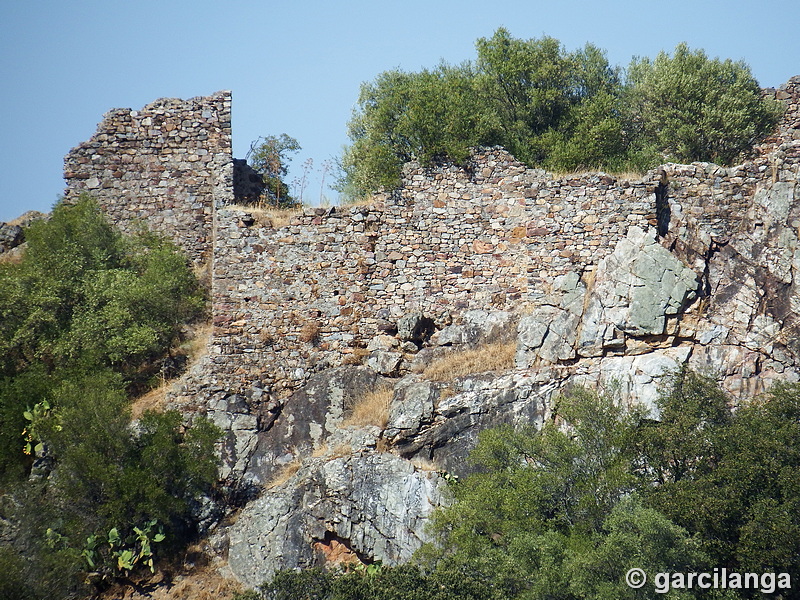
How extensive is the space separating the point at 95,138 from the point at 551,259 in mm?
12730

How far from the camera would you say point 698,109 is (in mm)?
30375

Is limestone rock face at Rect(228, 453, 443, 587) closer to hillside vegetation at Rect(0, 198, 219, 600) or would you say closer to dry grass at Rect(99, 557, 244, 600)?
dry grass at Rect(99, 557, 244, 600)

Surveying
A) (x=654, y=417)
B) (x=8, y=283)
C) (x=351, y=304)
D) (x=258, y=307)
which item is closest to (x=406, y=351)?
(x=351, y=304)

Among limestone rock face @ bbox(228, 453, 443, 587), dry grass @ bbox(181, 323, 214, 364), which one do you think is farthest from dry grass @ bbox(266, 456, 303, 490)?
dry grass @ bbox(181, 323, 214, 364)

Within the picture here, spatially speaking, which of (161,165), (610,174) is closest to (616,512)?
(610,174)

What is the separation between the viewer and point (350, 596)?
20750 millimetres

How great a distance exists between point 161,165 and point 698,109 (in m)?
14.1

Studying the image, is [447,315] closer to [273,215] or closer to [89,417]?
[273,215]

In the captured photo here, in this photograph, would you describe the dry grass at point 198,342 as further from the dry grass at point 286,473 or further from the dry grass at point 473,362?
the dry grass at point 473,362

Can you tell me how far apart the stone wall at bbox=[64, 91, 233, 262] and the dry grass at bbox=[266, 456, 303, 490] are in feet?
24.8

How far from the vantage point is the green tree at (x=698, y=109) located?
29.7 metres

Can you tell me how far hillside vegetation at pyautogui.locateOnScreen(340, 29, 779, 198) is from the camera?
29.0m

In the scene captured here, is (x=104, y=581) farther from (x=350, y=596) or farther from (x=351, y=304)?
(x=351, y=304)

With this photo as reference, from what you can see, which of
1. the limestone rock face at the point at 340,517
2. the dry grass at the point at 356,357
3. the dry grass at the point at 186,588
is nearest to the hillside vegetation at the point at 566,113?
the dry grass at the point at 356,357
